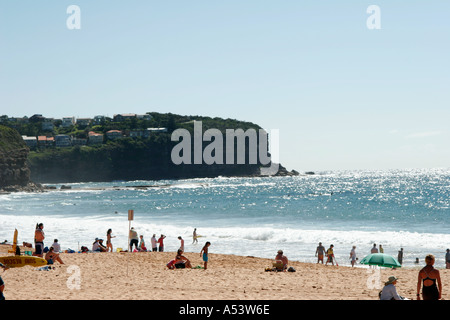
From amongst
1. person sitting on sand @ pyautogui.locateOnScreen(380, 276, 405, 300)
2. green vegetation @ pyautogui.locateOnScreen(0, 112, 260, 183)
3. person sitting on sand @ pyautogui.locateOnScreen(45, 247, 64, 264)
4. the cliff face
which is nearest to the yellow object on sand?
person sitting on sand @ pyautogui.locateOnScreen(45, 247, 64, 264)

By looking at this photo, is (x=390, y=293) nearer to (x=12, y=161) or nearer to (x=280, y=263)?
(x=280, y=263)

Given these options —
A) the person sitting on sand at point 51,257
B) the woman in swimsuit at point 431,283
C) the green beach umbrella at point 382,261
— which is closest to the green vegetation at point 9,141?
the person sitting on sand at point 51,257

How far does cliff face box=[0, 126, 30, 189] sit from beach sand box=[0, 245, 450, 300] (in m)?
98.2

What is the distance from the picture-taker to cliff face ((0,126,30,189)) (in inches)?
4341

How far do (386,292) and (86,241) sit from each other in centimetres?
2714

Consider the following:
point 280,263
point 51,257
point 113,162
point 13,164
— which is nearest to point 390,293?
point 280,263

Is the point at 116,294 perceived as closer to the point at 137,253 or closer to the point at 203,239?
the point at 137,253

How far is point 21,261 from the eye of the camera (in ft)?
59.9

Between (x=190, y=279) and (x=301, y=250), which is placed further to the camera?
(x=301, y=250)

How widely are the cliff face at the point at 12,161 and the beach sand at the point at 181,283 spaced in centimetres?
9817
